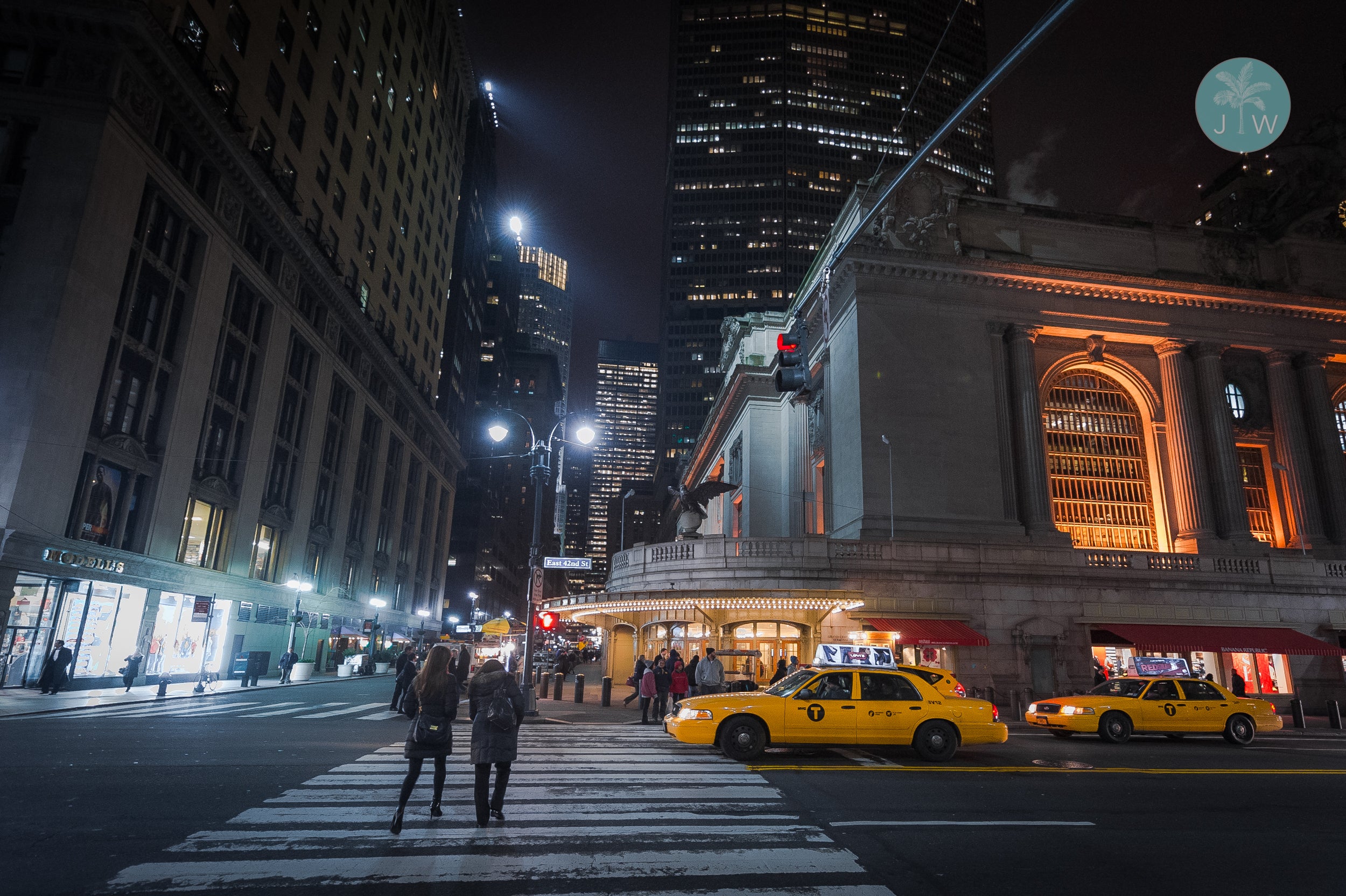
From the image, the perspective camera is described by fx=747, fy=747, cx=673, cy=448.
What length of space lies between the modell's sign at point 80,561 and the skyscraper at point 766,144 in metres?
108

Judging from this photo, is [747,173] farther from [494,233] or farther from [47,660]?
[47,660]

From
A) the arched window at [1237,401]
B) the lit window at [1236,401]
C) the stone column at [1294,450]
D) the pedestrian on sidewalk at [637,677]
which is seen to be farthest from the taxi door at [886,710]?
the arched window at [1237,401]

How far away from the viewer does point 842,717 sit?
13070 mm

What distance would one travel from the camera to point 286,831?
295 inches

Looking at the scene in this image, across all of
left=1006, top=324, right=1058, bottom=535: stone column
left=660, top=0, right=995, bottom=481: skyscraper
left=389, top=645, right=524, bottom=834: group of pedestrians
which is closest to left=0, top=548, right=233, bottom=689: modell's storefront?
left=389, top=645, right=524, bottom=834: group of pedestrians

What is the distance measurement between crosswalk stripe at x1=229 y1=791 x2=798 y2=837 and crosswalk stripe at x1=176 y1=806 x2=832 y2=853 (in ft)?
0.79

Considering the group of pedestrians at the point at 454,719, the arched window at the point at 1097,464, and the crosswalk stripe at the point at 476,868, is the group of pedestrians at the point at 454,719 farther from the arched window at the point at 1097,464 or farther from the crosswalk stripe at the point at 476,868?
the arched window at the point at 1097,464

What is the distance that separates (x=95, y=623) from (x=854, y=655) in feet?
89.3

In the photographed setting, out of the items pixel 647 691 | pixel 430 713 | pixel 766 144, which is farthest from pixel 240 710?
pixel 766 144

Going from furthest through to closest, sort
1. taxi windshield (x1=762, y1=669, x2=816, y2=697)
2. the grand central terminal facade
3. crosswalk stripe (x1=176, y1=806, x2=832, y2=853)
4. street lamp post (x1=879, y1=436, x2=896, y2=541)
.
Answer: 1. street lamp post (x1=879, y1=436, x2=896, y2=541)
2. the grand central terminal facade
3. taxi windshield (x1=762, y1=669, x2=816, y2=697)
4. crosswalk stripe (x1=176, y1=806, x2=832, y2=853)

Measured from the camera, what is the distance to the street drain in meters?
13.0

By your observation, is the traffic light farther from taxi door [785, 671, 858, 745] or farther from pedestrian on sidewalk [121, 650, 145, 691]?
pedestrian on sidewalk [121, 650, 145, 691]

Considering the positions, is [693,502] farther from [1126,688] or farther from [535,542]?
[1126,688]

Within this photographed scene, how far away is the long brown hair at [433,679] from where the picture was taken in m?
7.73
